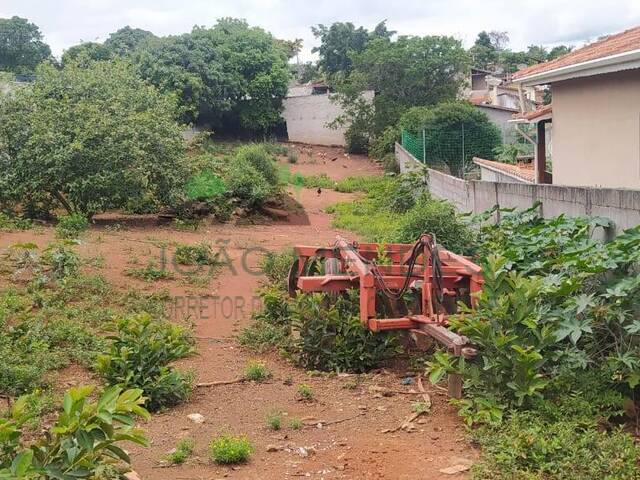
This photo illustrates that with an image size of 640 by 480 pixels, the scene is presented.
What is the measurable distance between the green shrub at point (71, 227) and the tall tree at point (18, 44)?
121ft

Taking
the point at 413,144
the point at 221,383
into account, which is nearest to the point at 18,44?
the point at 413,144

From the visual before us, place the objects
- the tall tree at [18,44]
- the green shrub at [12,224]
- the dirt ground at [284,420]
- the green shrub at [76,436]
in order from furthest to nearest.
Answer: the tall tree at [18,44]
the green shrub at [12,224]
the dirt ground at [284,420]
the green shrub at [76,436]

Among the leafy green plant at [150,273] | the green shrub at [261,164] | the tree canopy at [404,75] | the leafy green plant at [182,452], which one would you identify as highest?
the tree canopy at [404,75]

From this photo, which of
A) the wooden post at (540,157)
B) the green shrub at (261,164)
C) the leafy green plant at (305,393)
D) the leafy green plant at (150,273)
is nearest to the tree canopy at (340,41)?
the green shrub at (261,164)

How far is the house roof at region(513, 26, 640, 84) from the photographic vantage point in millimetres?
8273

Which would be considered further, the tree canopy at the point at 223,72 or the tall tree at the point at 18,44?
the tall tree at the point at 18,44

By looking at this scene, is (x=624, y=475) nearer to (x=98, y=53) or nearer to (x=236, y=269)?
(x=236, y=269)

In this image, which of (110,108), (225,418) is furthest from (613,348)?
(110,108)

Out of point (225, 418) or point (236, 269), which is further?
point (236, 269)

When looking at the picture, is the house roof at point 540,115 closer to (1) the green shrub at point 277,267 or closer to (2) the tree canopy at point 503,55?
(1) the green shrub at point 277,267

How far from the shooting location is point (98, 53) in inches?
1496

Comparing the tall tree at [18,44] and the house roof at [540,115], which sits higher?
the tall tree at [18,44]

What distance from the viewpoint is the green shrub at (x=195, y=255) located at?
1098cm

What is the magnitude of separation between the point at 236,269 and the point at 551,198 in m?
5.48
